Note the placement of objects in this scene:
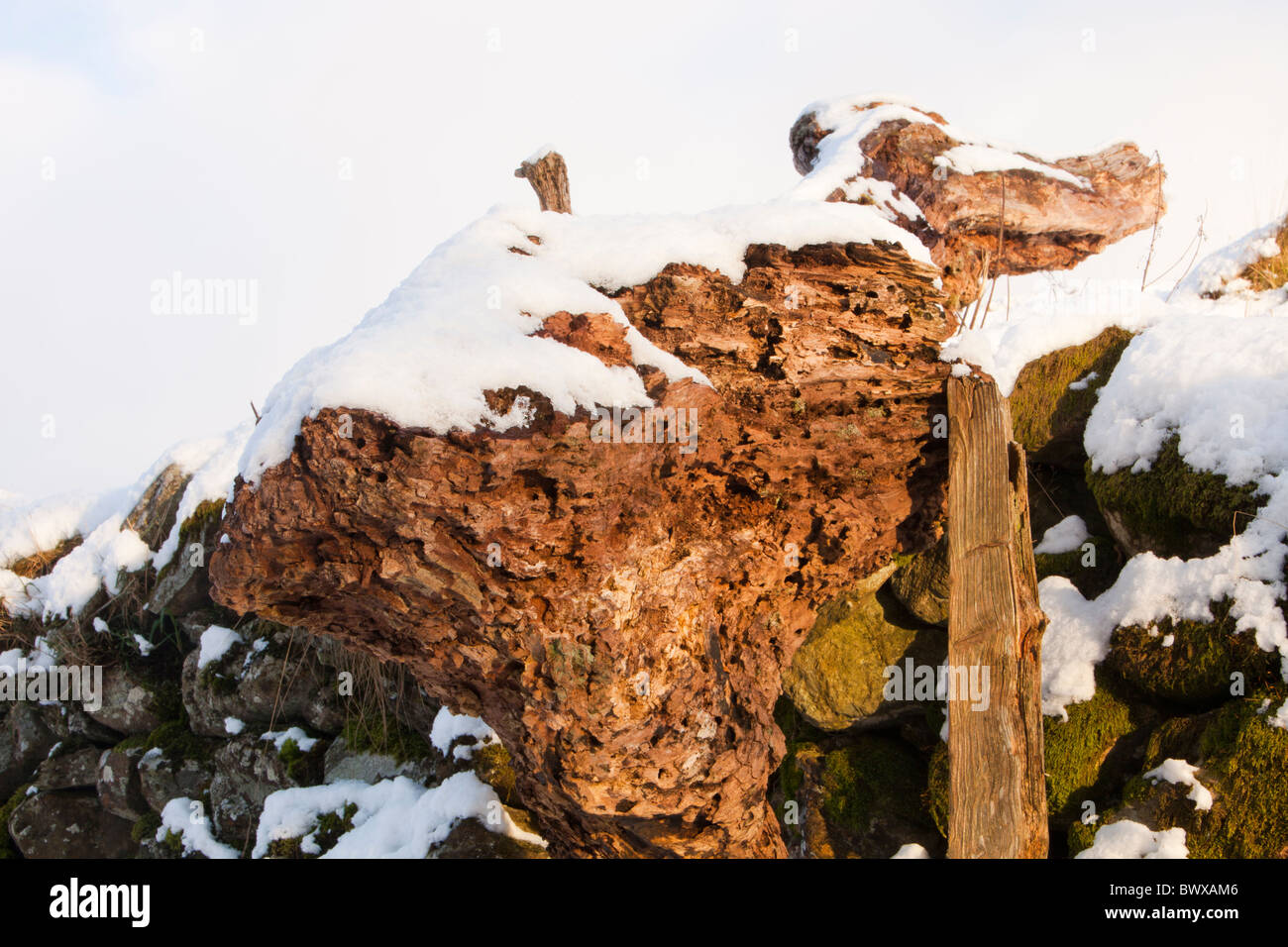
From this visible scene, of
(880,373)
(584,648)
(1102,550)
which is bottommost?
(584,648)

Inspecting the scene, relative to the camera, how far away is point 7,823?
601cm

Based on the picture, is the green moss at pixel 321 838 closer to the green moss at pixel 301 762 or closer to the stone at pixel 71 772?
the green moss at pixel 301 762

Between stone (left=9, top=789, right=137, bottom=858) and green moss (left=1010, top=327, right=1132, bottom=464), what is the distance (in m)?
6.97

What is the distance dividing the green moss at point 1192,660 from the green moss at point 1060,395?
3.90ft

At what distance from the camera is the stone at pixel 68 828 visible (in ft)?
19.0

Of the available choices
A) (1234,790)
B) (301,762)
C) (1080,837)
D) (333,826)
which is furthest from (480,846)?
(1234,790)

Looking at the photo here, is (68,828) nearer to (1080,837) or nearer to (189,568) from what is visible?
(189,568)

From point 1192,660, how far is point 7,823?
8.17 m

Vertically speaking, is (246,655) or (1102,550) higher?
(1102,550)

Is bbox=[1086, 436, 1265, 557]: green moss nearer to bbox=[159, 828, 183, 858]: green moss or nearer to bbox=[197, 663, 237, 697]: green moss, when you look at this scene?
bbox=[197, 663, 237, 697]: green moss

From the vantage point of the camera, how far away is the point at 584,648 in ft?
8.68
